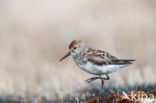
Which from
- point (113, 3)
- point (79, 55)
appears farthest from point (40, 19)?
point (79, 55)

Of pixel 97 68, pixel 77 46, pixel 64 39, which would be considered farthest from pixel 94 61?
pixel 64 39

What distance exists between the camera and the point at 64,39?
2145 cm

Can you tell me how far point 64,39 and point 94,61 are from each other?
11.2m

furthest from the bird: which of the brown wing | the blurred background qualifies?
the blurred background

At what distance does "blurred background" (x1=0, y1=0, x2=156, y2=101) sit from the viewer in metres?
14.8

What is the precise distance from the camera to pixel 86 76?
1684 cm

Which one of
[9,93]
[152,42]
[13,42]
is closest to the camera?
[9,93]

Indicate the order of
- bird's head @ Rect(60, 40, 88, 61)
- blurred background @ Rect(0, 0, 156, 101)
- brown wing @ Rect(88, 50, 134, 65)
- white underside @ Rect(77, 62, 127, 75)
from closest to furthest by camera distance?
white underside @ Rect(77, 62, 127, 75)
brown wing @ Rect(88, 50, 134, 65)
bird's head @ Rect(60, 40, 88, 61)
blurred background @ Rect(0, 0, 156, 101)

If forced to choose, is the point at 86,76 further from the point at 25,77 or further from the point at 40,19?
the point at 40,19

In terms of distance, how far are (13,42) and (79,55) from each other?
11.6 metres

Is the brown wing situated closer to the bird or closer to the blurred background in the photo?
the bird

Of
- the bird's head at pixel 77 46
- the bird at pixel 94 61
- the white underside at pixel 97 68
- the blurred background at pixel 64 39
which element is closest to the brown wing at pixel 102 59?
the bird at pixel 94 61

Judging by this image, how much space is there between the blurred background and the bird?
6.19ft

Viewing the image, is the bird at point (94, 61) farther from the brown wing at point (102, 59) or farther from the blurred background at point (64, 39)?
the blurred background at point (64, 39)
